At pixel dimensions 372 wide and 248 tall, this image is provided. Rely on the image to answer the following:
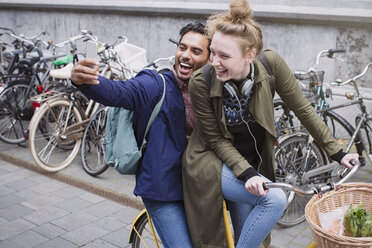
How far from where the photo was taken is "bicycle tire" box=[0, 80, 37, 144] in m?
6.89

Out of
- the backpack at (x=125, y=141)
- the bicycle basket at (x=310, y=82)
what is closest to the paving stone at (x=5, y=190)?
the backpack at (x=125, y=141)

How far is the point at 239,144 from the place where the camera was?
8.01 ft

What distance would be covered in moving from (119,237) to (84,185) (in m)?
1.38

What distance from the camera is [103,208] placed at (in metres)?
4.91

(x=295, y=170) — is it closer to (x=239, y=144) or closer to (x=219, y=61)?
(x=239, y=144)

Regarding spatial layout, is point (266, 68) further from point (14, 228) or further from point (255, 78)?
point (14, 228)

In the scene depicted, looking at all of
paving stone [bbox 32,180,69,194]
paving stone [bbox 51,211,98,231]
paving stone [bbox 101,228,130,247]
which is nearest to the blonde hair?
paving stone [bbox 101,228,130,247]

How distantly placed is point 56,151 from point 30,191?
1256 millimetres

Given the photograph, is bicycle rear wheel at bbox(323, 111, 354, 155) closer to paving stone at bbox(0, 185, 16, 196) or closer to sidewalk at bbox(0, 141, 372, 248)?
sidewalk at bbox(0, 141, 372, 248)

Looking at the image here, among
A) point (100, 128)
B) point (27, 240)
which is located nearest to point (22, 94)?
point (100, 128)

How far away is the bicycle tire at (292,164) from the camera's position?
4312 mm

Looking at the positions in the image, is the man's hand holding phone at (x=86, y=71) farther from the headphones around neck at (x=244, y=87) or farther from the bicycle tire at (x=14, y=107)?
the bicycle tire at (x=14, y=107)

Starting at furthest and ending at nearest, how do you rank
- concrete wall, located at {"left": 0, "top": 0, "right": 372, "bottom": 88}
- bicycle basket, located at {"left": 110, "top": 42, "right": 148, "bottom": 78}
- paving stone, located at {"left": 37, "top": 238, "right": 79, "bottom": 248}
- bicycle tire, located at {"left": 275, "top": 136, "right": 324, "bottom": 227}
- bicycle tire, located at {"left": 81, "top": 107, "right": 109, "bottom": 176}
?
1. concrete wall, located at {"left": 0, "top": 0, "right": 372, "bottom": 88}
2. bicycle basket, located at {"left": 110, "top": 42, "right": 148, "bottom": 78}
3. bicycle tire, located at {"left": 81, "top": 107, "right": 109, "bottom": 176}
4. bicycle tire, located at {"left": 275, "top": 136, "right": 324, "bottom": 227}
5. paving stone, located at {"left": 37, "top": 238, "right": 79, "bottom": 248}

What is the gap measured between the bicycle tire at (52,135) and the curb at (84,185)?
0.46 ft
